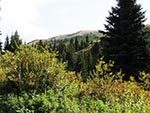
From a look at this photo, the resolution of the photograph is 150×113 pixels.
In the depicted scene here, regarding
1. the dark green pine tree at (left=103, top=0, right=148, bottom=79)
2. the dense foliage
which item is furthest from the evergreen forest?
the dark green pine tree at (left=103, top=0, right=148, bottom=79)

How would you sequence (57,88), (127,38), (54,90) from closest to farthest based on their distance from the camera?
(54,90), (57,88), (127,38)

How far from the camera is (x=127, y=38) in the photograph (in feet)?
102

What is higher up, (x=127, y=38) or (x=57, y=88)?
(x=127, y=38)

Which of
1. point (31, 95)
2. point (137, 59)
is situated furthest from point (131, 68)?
point (31, 95)

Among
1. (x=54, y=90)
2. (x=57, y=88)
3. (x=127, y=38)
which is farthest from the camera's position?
(x=127, y=38)

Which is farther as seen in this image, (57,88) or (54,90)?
(57,88)

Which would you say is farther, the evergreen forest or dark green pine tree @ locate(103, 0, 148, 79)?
dark green pine tree @ locate(103, 0, 148, 79)

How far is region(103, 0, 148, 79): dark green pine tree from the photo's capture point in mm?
30078

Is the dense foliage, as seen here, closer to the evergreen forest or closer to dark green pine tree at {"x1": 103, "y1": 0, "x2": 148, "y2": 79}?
the evergreen forest

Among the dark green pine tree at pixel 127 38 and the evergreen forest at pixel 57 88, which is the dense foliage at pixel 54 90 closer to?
the evergreen forest at pixel 57 88

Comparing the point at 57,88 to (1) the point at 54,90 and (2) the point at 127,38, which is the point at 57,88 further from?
(2) the point at 127,38

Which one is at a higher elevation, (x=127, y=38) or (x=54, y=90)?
(x=127, y=38)

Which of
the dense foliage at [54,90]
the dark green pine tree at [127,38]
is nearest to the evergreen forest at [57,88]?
the dense foliage at [54,90]

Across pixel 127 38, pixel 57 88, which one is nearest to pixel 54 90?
pixel 57 88
